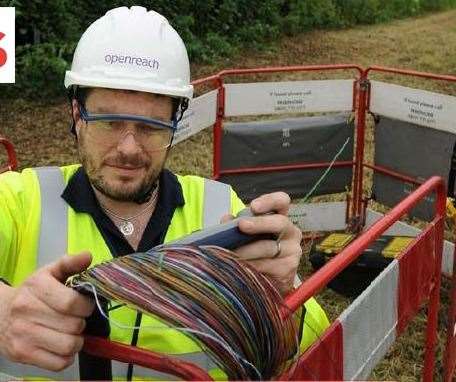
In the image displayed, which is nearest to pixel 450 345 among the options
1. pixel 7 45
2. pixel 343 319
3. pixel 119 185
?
pixel 343 319

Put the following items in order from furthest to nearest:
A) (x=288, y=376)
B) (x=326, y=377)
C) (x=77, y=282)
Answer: (x=326, y=377), (x=288, y=376), (x=77, y=282)

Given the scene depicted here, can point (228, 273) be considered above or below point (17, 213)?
above

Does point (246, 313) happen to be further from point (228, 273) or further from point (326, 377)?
point (326, 377)

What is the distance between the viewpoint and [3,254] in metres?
1.95

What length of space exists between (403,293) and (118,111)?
3.86 feet

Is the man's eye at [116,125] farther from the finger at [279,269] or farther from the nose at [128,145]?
the finger at [279,269]

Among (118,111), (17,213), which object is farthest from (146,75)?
(17,213)

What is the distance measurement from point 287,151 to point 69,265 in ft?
15.1

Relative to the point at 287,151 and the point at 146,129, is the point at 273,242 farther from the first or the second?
the point at 287,151

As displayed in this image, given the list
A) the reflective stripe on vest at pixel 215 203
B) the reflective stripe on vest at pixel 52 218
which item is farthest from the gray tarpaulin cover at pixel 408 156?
the reflective stripe on vest at pixel 52 218

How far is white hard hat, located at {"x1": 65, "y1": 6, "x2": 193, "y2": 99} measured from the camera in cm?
203

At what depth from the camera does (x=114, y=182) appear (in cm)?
201

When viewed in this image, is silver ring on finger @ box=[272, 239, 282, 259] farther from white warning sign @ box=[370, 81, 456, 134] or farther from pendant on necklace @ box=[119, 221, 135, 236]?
white warning sign @ box=[370, 81, 456, 134]

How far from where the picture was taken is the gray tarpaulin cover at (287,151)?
18.1 ft
